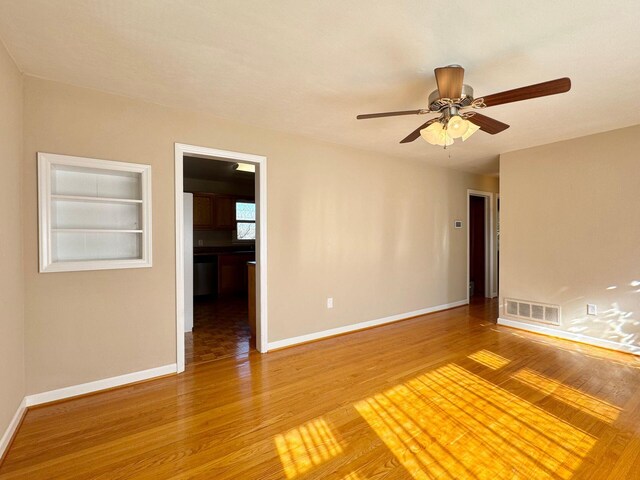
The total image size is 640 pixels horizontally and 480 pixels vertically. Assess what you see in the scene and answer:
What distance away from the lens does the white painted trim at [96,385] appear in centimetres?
231

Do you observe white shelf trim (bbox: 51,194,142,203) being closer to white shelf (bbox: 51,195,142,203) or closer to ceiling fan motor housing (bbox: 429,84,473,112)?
white shelf (bbox: 51,195,142,203)

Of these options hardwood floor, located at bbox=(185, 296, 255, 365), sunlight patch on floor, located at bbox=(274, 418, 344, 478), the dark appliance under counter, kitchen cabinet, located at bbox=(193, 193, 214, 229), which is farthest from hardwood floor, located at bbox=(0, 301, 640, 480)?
kitchen cabinet, located at bbox=(193, 193, 214, 229)

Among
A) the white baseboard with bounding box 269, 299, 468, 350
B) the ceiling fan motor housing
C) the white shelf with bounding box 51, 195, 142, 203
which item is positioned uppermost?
the ceiling fan motor housing

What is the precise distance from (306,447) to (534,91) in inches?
97.9

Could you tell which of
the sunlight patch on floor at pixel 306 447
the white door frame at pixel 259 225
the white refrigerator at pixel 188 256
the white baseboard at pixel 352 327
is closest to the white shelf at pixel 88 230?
the white door frame at pixel 259 225

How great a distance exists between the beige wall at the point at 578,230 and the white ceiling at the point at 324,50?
807 millimetres

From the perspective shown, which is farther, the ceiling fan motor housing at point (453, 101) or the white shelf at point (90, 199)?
the white shelf at point (90, 199)

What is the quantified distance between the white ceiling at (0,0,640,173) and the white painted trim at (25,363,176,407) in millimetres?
2356

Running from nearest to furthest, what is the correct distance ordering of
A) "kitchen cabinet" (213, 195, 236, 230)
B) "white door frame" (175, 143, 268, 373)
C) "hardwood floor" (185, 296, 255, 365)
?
"white door frame" (175, 143, 268, 373) → "hardwood floor" (185, 296, 255, 365) → "kitchen cabinet" (213, 195, 236, 230)

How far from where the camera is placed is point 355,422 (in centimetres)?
210

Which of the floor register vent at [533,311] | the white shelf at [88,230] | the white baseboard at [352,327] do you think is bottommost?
the white baseboard at [352,327]

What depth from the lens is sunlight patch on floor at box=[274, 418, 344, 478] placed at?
1.71 meters

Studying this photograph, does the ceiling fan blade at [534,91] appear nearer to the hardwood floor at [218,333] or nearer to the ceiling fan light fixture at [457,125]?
the ceiling fan light fixture at [457,125]

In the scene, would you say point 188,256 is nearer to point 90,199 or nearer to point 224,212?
point 90,199
